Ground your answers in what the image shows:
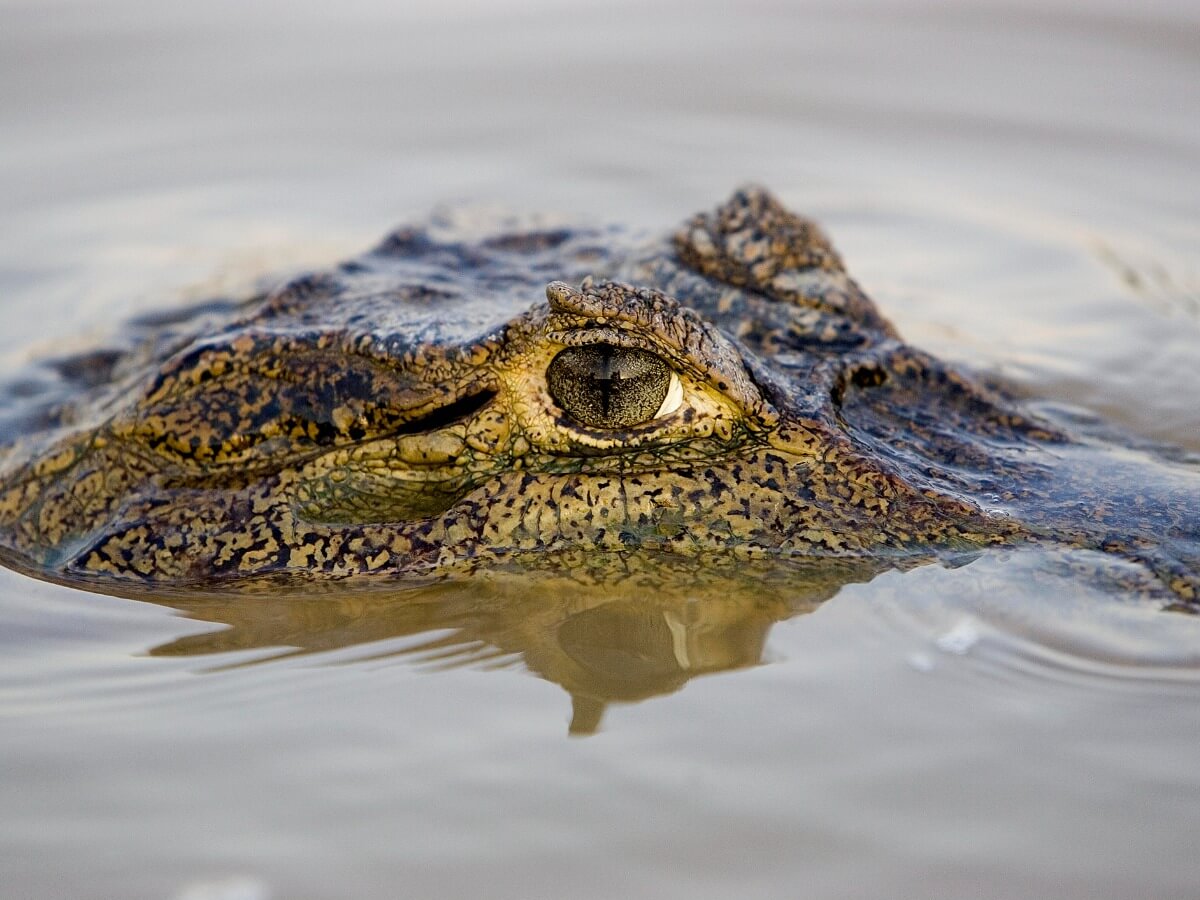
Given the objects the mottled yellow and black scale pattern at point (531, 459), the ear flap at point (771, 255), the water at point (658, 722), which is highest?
the ear flap at point (771, 255)

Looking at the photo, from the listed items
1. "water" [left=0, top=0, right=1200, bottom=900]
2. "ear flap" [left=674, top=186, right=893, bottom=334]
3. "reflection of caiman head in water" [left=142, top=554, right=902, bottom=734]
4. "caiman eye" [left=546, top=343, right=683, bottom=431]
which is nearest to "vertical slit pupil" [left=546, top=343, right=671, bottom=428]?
"caiman eye" [left=546, top=343, right=683, bottom=431]

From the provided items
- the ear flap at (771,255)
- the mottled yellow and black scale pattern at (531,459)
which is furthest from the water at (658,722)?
the ear flap at (771,255)

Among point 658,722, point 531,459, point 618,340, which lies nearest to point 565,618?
point 531,459

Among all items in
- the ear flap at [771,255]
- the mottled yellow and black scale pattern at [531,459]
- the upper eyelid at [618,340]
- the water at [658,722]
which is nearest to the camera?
the water at [658,722]

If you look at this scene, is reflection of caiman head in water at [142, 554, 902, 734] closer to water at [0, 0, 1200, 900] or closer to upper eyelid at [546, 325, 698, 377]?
water at [0, 0, 1200, 900]

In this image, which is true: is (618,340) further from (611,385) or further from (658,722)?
(658,722)

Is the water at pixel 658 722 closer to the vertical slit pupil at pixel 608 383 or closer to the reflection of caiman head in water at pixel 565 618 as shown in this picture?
the reflection of caiman head in water at pixel 565 618

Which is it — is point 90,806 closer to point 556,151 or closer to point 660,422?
point 660,422
